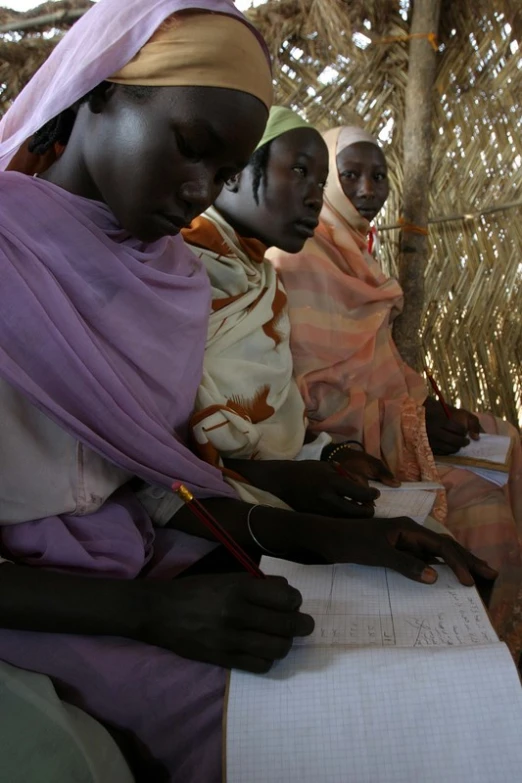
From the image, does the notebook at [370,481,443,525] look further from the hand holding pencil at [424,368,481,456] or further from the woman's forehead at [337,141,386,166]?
the woman's forehead at [337,141,386,166]

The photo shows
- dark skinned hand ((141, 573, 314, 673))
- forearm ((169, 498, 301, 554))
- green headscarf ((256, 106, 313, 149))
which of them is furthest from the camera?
green headscarf ((256, 106, 313, 149))

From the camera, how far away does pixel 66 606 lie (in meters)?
0.91

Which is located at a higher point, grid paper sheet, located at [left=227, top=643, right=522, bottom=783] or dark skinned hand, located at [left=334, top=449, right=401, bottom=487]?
grid paper sheet, located at [left=227, top=643, right=522, bottom=783]

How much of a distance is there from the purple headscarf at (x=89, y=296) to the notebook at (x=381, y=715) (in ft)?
1.49

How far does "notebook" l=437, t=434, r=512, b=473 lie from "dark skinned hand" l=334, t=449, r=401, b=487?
0.48 meters

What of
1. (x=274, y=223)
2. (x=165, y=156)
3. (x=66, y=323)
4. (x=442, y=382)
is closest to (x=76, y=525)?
(x=66, y=323)

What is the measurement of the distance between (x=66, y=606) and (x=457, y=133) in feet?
8.09

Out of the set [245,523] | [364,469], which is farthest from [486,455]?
[245,523]

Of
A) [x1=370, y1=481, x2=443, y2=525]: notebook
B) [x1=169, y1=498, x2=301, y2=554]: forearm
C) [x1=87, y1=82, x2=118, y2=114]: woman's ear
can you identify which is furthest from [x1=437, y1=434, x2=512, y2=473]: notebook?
[x1=87, y1=82, x2=118, y2=114]: woman's ear

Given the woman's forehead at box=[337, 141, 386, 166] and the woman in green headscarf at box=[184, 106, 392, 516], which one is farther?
the woman's forehead at box=[337, 141, 386, 166]

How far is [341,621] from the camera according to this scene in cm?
93

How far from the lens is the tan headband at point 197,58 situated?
3.35 feet

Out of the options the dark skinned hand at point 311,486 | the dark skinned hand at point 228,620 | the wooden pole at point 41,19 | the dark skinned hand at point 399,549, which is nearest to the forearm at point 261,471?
the dark skinned hand at point 311,486

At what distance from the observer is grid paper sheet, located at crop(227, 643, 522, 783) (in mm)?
707
